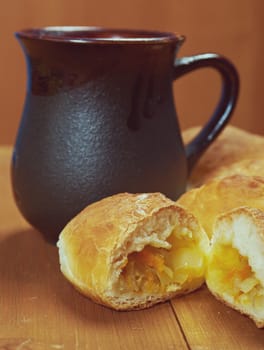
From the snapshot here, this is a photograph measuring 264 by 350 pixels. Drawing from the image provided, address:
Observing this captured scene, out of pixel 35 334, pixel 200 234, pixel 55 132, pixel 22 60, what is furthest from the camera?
pixel 22 60

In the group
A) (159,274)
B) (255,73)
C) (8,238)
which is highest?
(159,274)

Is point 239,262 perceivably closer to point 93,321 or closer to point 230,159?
point 93,321

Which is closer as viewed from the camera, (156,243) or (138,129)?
(156,243)

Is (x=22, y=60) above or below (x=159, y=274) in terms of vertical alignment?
below

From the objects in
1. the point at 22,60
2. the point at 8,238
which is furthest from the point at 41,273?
the point at 22,60

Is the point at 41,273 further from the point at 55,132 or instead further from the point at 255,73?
the point at 255,73

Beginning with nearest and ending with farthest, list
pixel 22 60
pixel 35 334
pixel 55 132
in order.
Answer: pixel 35 334 < pixel 55 132 < pixel 22 60

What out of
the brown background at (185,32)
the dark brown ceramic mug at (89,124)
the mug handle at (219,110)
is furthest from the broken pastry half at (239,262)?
the brown background at (185,32)

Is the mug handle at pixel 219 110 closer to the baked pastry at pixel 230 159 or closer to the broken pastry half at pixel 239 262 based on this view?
the baked pastry at pixel 230 159
